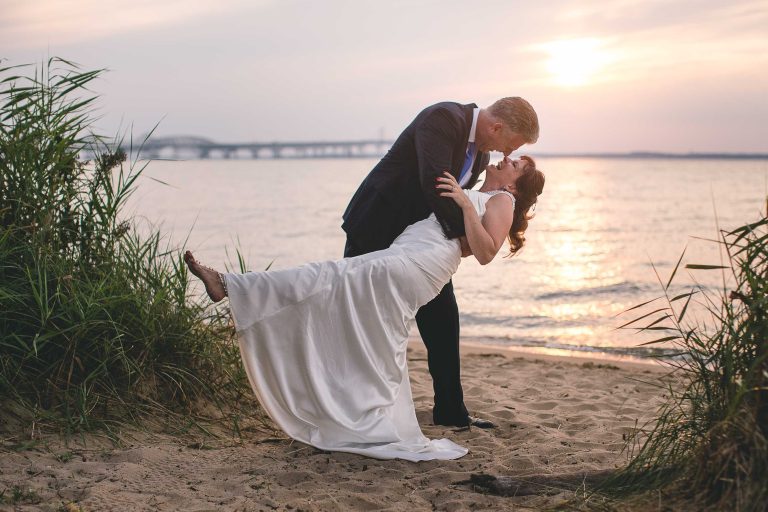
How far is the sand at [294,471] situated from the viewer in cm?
319

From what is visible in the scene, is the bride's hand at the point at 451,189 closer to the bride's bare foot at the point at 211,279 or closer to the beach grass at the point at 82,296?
the bride's bare foot at the point at 211,279

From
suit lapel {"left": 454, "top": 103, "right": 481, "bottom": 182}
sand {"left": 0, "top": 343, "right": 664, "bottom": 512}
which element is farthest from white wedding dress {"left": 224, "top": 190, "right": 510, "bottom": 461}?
suit lapel {"left": 454, "top": 103, "right": 481, "bottom": 182}

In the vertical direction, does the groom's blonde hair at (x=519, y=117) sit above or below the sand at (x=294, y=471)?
above

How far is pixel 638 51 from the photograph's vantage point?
103ft

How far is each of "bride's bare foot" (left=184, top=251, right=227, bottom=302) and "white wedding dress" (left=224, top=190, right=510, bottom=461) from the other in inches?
2.8

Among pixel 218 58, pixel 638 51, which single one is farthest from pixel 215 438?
pixel 218 58

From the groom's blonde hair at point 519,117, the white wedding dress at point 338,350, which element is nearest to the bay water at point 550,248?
the white wedding dress at point 338,350

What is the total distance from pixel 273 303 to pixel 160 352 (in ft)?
3.07

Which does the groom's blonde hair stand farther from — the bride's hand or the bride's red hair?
the bride's hand

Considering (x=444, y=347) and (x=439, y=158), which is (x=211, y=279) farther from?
(x=444, y=347)

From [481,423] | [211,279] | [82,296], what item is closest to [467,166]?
[481,423]

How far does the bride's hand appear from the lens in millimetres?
4062

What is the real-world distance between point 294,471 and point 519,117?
7.33 feet

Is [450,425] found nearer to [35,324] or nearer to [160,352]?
[160,352]
